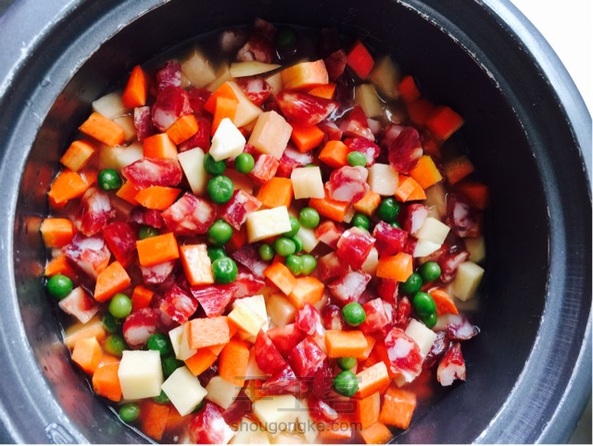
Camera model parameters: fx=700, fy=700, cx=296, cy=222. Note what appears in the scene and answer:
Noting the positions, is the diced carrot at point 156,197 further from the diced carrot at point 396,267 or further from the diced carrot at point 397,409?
the diced carrot at point 397,409

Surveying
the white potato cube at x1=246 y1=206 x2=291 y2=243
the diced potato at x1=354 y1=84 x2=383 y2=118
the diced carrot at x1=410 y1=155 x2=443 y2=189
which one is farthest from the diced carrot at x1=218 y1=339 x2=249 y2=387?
the diced potato at x1=354 y1=84 x2=383 y2=118

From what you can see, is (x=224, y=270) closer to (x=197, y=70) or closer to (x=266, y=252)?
(x=266, y=252)

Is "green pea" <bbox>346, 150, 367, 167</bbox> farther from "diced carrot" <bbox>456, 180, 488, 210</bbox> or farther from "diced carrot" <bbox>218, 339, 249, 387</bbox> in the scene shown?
"diced carrot" <bbox>218, 339, 249, 387</bbox>

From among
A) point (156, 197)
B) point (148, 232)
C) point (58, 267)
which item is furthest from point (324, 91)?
point (58, 267)

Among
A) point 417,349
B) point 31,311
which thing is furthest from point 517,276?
point 31,311

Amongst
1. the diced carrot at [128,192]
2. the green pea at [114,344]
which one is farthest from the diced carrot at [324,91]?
the green pea at [114,344]

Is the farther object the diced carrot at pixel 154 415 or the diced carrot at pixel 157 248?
the diced carrot at pixel 154 415
